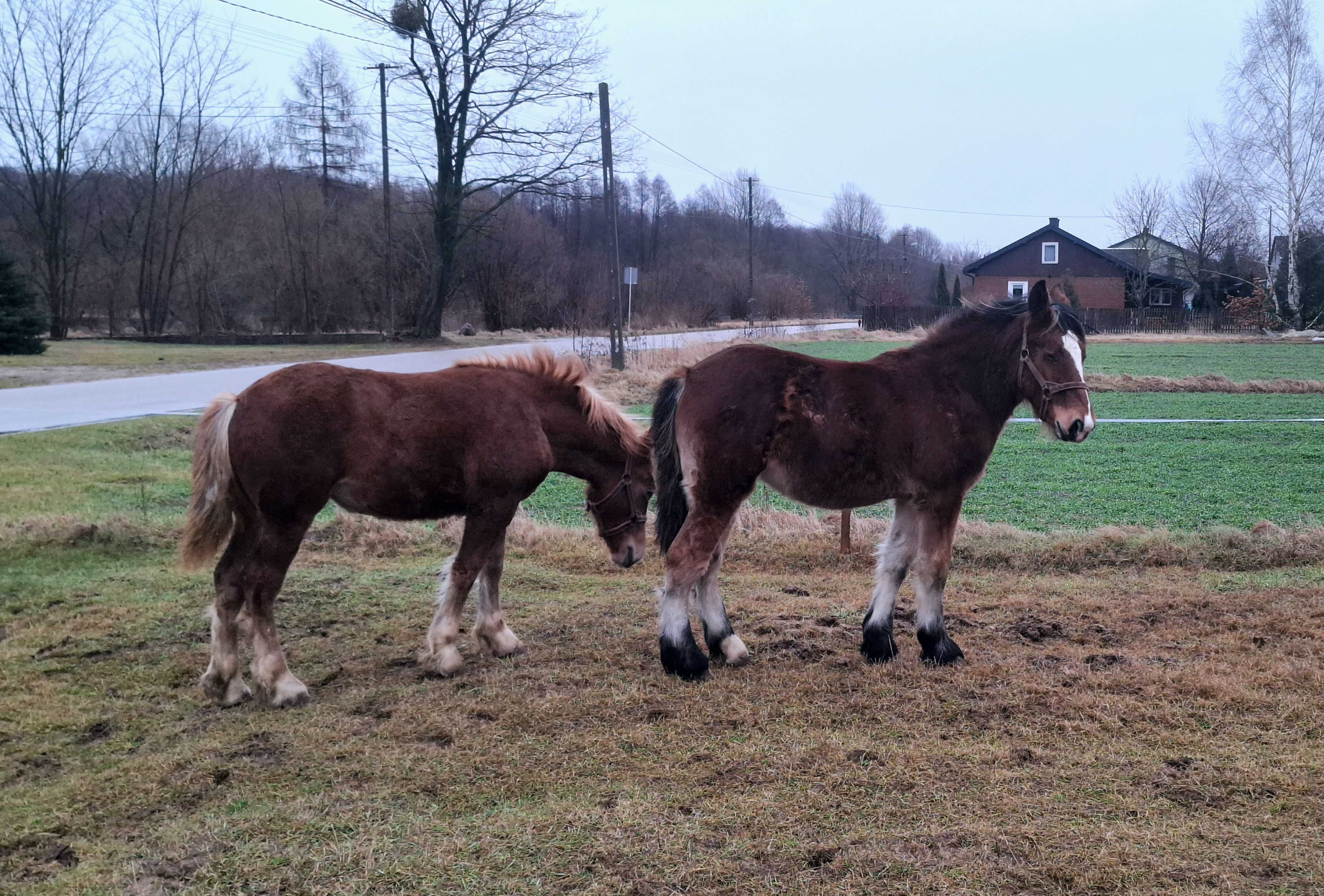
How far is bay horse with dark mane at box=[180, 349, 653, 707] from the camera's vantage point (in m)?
4.88

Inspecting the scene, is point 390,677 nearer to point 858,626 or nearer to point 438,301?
point 858,626

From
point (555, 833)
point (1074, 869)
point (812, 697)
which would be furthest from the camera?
point (812, 697)

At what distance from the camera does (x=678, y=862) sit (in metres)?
3.20

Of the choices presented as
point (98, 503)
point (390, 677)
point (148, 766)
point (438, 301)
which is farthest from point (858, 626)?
point (438, 301)

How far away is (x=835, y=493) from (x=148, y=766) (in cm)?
357

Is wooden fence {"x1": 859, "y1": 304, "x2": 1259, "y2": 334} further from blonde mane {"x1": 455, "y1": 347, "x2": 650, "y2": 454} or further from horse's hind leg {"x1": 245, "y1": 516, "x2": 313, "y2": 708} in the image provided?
horse's hind leg {"x1": 245, "y1": 516, "x2": 313, "y2": 708}

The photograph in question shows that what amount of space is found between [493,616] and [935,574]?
256cm

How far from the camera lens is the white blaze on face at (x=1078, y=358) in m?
5.16

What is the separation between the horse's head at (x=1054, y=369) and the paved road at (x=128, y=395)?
4.15 m

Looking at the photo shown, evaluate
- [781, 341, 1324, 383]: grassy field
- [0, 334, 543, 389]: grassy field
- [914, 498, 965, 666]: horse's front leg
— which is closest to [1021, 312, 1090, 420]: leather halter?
[914, 498, 965, 666]: horse's front leg

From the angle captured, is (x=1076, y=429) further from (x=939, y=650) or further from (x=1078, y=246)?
(x=1078, y=246)

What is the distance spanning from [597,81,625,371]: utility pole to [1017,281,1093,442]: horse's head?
1955 cm

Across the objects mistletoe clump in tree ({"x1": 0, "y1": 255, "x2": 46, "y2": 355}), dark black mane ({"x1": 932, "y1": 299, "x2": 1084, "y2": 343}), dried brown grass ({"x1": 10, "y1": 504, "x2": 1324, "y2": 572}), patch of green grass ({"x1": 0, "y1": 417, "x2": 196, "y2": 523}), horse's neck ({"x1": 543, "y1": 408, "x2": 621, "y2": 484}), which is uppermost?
mistletoe clump in tree ({"x1": 0, "y1": 255, "x2": 46, "y2": 355})

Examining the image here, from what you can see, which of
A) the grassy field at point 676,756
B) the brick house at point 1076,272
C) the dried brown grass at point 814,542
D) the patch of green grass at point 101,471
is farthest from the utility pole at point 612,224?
the brick house at point 1076,272
